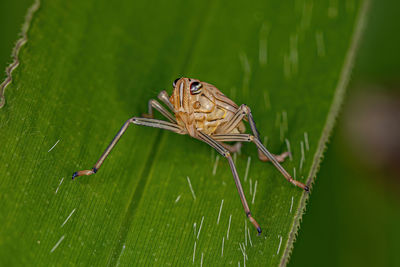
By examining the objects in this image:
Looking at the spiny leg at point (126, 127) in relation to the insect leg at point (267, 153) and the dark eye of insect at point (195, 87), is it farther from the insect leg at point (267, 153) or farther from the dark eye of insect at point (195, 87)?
the insect leg at point (267, 153)

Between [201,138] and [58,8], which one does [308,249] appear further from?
[58,8]

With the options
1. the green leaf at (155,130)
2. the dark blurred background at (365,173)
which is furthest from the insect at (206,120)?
the dark blurred background at (365,173)

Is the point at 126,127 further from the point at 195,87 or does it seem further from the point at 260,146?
the point at 260,146

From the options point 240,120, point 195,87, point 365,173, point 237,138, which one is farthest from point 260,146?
point 365,173

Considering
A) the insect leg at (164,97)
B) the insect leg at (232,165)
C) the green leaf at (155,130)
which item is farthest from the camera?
the insect leg at (164,97)

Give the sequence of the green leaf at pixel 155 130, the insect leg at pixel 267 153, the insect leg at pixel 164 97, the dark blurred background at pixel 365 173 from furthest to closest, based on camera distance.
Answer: the dark blurred background at pixel 365 173 < the insect leg at pixel 164 97 < the insect leg at pixel 267 153 < the green leaf at pixel 155 130

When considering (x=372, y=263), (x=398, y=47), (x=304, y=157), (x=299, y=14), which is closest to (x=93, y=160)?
(x=304, y=157)
